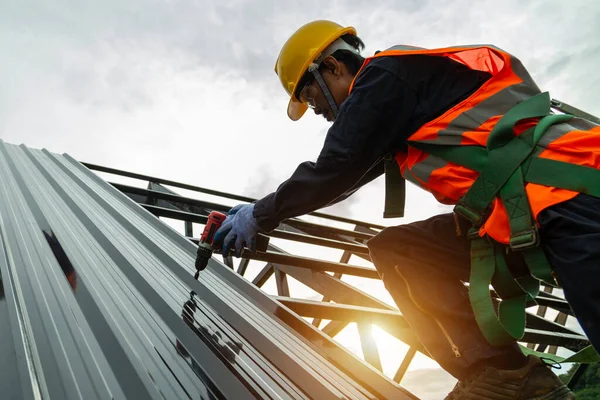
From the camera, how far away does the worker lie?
50.3 inches

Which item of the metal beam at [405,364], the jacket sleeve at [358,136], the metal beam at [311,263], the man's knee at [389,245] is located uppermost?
the jacket sleeve at [358,136]

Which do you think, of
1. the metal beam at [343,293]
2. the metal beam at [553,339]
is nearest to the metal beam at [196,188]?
the metal beam at [343,293]

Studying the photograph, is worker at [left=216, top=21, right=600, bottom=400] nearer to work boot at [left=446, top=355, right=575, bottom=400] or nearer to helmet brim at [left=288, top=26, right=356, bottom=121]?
work boot at [left=446, top=355, right=575, bottom=400]

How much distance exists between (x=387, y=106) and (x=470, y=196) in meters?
0.48

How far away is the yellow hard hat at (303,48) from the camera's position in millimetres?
2492

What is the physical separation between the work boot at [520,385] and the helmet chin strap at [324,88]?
4.83ft

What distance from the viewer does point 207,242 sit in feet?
6.40

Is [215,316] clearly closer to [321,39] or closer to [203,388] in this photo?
[203,388]

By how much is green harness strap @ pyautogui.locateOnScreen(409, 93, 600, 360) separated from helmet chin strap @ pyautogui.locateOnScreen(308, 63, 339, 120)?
761 mm

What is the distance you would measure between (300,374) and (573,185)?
99cm

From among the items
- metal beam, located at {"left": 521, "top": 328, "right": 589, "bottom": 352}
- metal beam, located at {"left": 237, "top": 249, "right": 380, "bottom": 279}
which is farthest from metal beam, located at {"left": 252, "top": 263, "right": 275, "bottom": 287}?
metal beam, located at {"left": 521, "top": 328, "right": 589, "bottom": 352}

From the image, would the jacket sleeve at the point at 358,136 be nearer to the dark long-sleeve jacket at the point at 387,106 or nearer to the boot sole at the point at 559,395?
the dark long-sleeve jacket at the point at 387,106

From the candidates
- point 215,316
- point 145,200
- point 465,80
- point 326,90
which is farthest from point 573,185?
point 145,200

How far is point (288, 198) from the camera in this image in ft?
6.28
